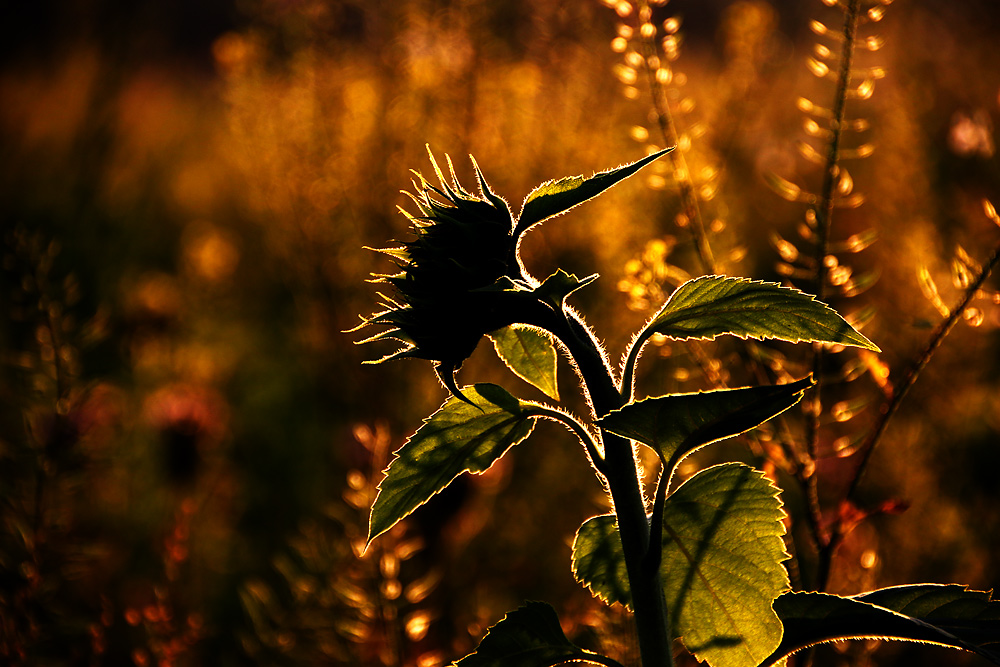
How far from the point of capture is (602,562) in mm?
450

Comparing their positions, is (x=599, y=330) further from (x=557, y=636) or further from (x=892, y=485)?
(x=557, y=636)

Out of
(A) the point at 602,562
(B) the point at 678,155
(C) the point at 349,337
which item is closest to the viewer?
(A) the point at 602,562

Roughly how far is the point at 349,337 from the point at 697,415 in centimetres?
150

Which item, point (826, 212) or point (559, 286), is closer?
point (559, 286)

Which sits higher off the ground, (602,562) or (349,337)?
(602,562)

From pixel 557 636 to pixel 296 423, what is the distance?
1.85 metres

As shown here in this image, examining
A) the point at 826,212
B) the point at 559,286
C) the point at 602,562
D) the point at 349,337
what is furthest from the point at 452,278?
the point at 349,337

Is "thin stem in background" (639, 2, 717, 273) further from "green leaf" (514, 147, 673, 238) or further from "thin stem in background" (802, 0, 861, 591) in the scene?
"green leaf" (514, 147, 673, 238)

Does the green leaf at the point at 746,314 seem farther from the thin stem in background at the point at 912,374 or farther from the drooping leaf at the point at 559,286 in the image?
the thin stem in background at the point at 912,374

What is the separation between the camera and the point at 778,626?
39cm

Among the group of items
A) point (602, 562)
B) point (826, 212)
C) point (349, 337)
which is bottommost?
point (349, 337)

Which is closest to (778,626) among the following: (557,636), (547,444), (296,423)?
(557,636)

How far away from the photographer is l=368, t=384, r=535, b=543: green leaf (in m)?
0.39

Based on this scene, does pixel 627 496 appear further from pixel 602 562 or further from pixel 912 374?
pixel 912 374
